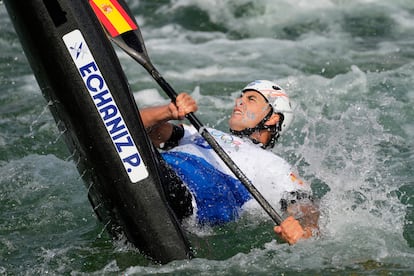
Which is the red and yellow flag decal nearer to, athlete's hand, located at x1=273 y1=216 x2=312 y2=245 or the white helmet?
the white helmet

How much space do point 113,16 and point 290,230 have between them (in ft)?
5.66

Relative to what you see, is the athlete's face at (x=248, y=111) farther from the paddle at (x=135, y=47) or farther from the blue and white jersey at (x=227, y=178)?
the paddle at (x=135, y=47)

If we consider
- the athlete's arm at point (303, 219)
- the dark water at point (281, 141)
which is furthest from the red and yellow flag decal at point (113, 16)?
the athlete's arm at point (303, 219)

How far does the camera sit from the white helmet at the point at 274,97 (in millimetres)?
6152

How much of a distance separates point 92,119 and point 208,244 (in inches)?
→ 44.6

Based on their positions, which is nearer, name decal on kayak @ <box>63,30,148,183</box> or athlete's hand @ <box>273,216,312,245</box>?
name decal on kayak @ <box>63,30,148,183</box>

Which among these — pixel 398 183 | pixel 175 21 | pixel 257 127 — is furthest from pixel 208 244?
pixel 175 21

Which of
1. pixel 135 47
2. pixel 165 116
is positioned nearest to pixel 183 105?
pixel 165 116

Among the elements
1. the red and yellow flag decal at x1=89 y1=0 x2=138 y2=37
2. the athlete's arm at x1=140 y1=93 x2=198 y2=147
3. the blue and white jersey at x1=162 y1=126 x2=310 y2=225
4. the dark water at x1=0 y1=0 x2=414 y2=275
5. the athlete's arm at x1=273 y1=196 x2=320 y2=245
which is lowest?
the dark water at x1=0 y1=0 x2=414 y2=275

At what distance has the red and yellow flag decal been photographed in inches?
217

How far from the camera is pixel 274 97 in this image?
619 cm

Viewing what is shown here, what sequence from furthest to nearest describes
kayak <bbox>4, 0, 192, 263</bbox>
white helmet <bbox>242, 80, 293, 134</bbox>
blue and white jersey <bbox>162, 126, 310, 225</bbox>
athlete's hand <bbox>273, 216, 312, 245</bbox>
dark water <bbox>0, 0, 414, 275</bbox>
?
white helmet <bbox>242, 80, 293, 134</bbox> < blue and white jersey <bbox>162, 126, 310, 225</bbox> < dark water <bbox>0, 0, 414, 275</bbox> < athlete's hand <bbox>273, 216, 312, 245</bbox> < kayak <bbox>4, 0, 192, 263</bbox>

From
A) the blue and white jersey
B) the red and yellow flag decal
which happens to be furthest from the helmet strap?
the red and yellow flag decal

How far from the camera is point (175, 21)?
12328 mm
